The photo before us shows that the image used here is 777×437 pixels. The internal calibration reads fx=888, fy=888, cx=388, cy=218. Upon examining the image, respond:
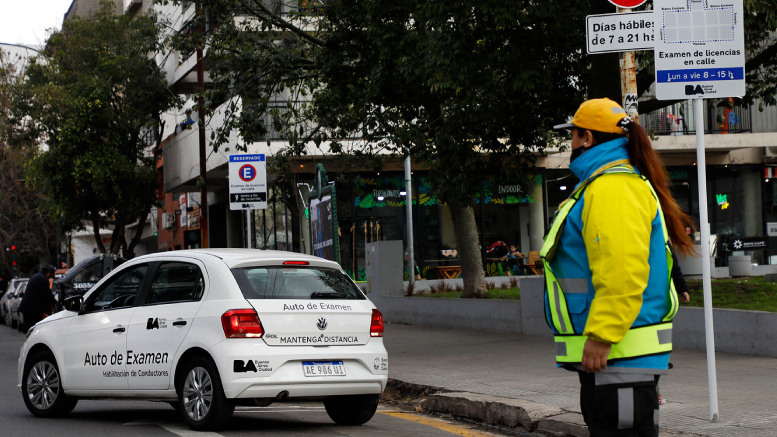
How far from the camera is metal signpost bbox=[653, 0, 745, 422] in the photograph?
701 centimetres

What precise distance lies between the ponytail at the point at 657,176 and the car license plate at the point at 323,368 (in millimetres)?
4034

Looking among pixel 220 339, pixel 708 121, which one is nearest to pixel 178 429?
pixel 220 339

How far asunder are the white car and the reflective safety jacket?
3.83 meters

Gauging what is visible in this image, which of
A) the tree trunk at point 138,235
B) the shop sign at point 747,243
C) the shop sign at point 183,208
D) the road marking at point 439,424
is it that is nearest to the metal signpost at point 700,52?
the road marking at point 439,424

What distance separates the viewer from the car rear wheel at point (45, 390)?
28.0ft

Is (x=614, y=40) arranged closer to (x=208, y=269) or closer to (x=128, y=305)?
(x=208, y=269)

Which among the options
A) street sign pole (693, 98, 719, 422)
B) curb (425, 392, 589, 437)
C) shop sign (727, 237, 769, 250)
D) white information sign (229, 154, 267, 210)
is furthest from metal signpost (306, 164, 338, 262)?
shop sign (727, 237, 769, 250)

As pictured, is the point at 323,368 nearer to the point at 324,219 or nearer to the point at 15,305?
the point at 324,219

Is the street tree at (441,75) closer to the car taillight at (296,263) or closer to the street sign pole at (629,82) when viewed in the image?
the street sign pole at (629,82)

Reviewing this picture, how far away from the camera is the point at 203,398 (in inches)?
283

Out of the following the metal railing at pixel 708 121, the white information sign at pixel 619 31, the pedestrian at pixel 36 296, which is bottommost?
the pedestrian at pixel 36 296

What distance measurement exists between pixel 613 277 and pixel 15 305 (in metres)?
26.7

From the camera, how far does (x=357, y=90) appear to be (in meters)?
16.2

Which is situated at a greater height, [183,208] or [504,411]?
[183,208]
